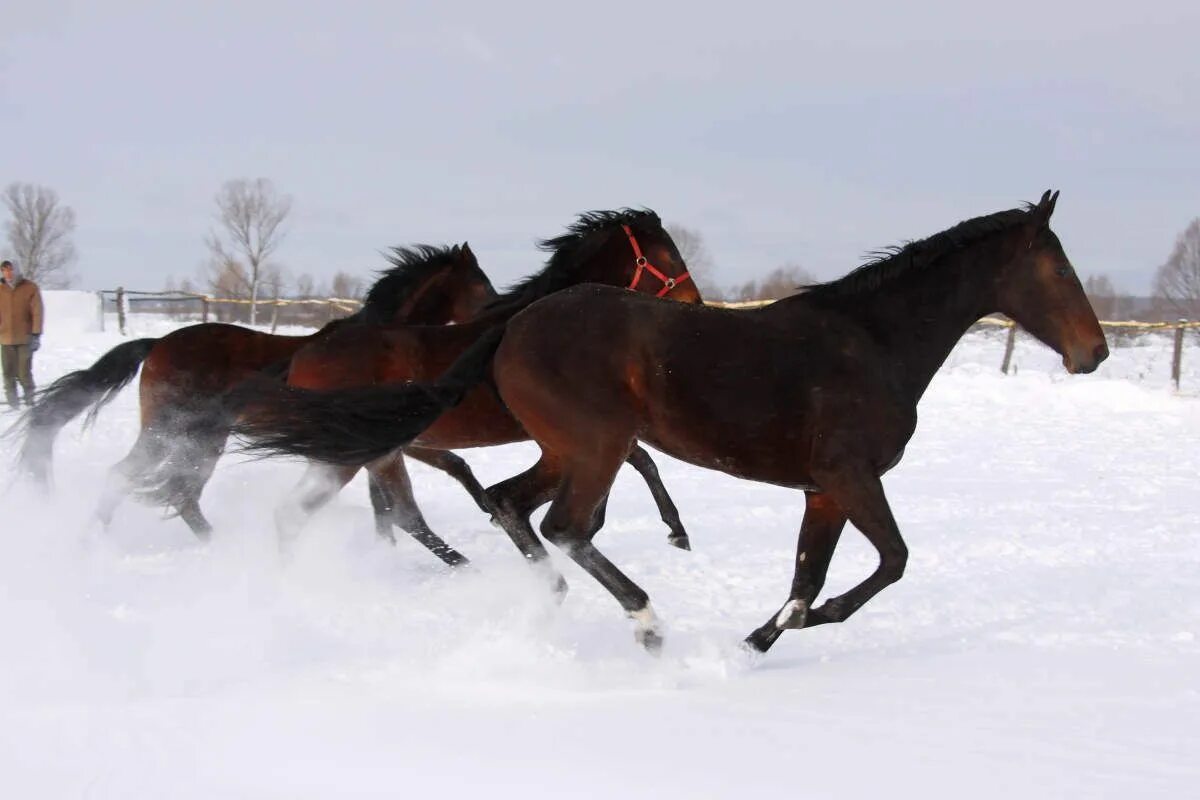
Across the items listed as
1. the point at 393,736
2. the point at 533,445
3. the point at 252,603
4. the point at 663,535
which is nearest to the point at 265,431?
the point at 252,603

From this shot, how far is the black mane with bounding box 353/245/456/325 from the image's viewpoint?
21.2 ft

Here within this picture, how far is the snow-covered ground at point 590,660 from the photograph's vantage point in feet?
8.86

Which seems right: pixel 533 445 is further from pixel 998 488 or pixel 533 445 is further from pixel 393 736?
pixel 393 736

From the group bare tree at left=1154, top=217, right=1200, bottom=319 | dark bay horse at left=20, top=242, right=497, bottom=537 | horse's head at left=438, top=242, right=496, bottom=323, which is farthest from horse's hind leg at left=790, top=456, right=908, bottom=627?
bare tree at left=1154, top=217, right=1200, bottom=319

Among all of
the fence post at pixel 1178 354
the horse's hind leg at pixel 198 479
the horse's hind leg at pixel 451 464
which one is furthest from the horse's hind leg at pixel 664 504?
the fence post at pixel 1178 354

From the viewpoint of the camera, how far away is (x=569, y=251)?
5824mm

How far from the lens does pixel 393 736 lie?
2928 millimetres

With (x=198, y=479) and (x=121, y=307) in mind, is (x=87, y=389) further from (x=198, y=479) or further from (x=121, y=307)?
(x=121, y=307)

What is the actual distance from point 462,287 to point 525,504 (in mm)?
2072

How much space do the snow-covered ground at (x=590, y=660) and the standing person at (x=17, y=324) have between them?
166 inches

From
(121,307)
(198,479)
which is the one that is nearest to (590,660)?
(198,479)

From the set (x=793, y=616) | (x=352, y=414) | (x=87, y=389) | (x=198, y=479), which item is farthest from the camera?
(x=87, y=389)

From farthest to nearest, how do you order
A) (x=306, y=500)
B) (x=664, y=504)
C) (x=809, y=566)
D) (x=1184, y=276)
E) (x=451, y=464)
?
(x=1184, y=276) < (x=664, y=504) < (x=451, y=464) < (x=306, y=500) < (x=809, y=566)

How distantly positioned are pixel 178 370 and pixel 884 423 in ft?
14.6
